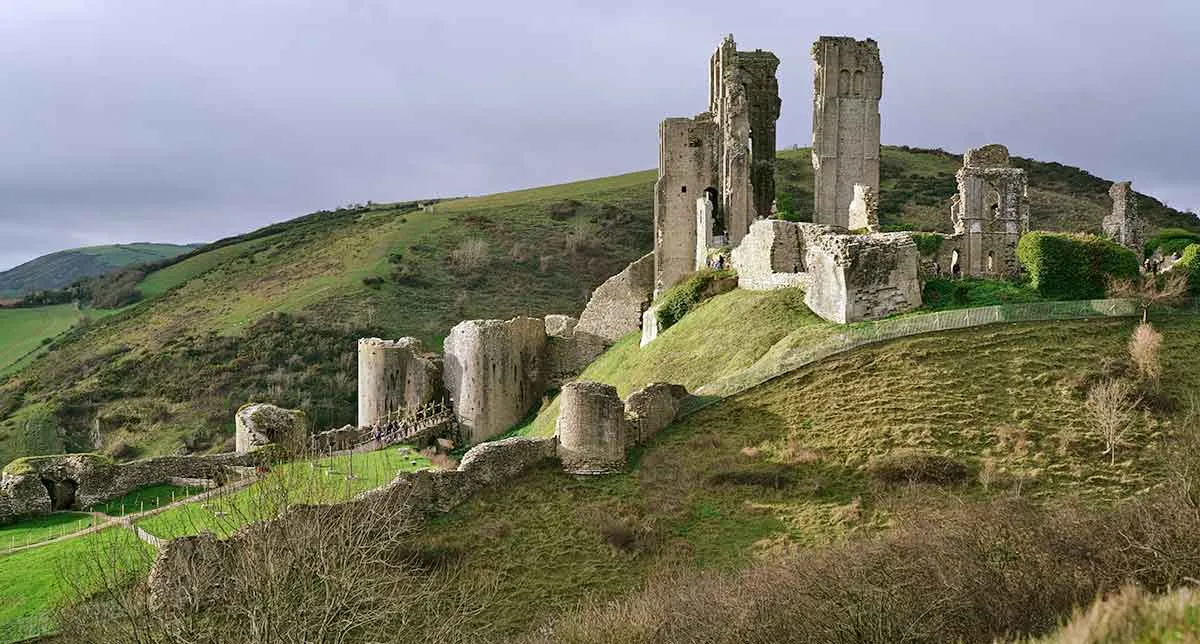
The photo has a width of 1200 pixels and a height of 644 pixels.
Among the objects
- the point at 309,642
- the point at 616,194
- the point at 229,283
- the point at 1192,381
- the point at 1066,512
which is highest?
the point at 616,194

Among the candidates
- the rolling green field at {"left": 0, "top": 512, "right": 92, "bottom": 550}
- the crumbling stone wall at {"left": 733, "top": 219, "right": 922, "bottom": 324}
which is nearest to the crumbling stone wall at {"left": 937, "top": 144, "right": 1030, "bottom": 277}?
the crumbling stone wall at {"left": 733, "top": 219, "right": 922, "bottom": 324}

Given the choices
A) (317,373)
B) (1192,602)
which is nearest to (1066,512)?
(1192,602)

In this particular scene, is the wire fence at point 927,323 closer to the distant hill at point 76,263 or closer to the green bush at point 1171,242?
the green bush at point 1171,242

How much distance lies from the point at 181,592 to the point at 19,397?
5549cm

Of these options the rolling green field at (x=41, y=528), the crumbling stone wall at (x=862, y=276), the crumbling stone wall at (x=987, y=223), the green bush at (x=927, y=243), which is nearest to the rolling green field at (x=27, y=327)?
the rolling green field at (x=41, y=528)

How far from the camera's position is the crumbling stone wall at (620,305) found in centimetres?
4247

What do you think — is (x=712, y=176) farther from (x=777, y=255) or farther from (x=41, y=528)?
(x=41, y=528)

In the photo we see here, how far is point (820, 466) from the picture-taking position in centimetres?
2370

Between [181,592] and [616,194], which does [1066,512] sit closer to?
[181,592]

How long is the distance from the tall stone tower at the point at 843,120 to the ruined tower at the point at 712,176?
9.14 ft

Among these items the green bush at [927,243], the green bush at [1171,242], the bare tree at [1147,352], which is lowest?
the bare tree at [1147,352]

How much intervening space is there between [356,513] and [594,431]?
6.11 metres

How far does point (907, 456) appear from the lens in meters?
23.1

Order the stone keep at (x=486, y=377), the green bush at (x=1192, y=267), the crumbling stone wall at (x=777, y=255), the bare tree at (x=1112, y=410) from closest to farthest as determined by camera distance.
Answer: the bare tree at (x=1112, y=410) < the green bush at (x=1192, y=267) < the crumbling stone wall at (x=777, y=255) < the stone keep at (x=486, y=377)
